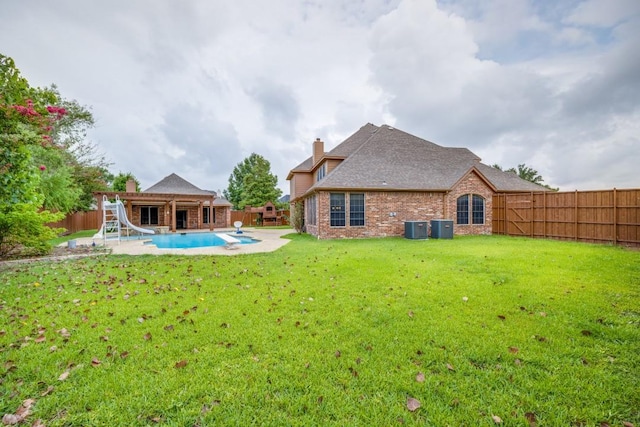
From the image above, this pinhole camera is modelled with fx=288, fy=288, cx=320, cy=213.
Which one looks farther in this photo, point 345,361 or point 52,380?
point 345,361

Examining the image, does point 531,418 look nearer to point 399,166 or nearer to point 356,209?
point 356,209

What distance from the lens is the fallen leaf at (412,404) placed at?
2.27 metres

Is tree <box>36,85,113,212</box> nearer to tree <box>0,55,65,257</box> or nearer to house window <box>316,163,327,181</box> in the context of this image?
tree <box>0,55,65,257</box>

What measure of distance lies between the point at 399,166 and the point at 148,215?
23600 mm

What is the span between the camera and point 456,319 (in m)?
4.04

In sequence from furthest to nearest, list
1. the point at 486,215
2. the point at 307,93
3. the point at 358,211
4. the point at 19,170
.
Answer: the point at 307,93 → the point at 486,215 → the point at 358,211 → the point at 19,170

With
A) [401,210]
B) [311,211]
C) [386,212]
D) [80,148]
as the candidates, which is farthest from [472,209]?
[80,148]

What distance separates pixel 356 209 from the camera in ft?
51.5

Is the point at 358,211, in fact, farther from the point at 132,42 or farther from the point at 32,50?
the point at 32,50

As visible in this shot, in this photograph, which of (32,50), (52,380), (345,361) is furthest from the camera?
(32,50)

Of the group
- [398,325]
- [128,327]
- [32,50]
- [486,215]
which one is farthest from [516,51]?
[32,50]

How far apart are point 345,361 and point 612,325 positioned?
369 cm

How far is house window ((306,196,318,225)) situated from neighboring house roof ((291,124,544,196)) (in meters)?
1.41

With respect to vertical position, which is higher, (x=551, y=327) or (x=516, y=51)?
(x=516, y=51)
